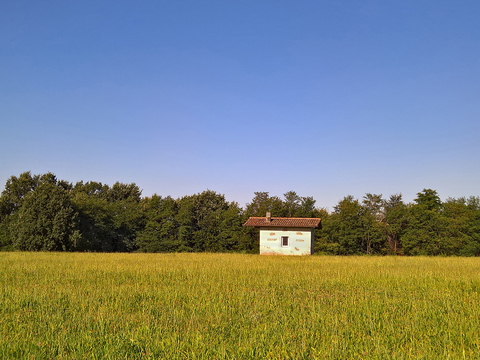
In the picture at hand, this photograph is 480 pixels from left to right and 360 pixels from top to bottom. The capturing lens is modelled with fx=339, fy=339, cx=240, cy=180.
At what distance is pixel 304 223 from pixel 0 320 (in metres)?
33.5

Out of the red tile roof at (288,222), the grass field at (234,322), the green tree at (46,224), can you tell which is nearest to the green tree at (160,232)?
the green tree at (46,224)

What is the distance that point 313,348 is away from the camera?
5.00 meters

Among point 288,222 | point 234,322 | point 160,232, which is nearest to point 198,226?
point 160,232

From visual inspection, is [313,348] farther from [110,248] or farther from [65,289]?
[110,248]

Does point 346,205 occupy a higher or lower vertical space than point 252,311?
higher

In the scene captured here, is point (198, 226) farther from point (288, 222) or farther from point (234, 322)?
point (234, 322)

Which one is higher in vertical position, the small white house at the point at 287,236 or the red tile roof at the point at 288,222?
the red tile roof at the point at 288,222

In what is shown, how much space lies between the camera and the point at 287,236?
3853 cm

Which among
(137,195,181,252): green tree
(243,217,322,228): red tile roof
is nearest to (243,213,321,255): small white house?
(243,217,322,228): red tile roof

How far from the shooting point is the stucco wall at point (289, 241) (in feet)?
124

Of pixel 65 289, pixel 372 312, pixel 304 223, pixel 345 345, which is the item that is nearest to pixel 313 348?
pixel 345 345

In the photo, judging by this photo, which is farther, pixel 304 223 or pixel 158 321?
pixel 304 223

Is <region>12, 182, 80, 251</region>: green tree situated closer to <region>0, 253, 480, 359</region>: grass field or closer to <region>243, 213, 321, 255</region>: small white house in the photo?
<region>243, 213, 321, 255</region>: small white house

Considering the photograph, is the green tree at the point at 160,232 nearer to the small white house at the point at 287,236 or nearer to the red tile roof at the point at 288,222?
the red tile roof at the point at 288,222
